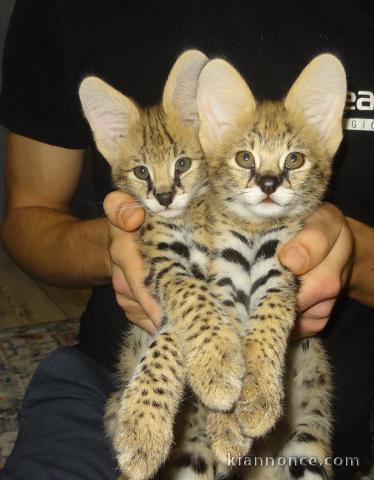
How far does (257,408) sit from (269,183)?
522 mm

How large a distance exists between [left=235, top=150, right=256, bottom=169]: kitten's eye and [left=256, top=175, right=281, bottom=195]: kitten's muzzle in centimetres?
11

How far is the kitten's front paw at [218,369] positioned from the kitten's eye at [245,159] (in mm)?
433

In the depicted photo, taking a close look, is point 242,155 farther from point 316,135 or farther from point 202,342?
point 202,342

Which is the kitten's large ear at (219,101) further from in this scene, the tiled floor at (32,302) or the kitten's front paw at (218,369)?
the tiled floor at (32,302)

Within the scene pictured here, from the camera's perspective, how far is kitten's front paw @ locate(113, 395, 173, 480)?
1.17m

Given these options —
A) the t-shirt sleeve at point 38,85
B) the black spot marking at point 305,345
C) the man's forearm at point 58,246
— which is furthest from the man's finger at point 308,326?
the t-shirt sleeve at point 38,85

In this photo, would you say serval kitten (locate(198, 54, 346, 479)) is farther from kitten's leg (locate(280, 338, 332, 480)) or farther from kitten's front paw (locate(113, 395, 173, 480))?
kitten's front paw (locate(113, 395, 173, 480))

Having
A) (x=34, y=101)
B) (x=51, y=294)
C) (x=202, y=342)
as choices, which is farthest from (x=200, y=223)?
(x=51, y=294)

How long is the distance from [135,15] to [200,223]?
0.75 meters

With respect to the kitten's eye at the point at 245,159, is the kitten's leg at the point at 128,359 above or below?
below

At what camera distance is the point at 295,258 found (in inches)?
54.1

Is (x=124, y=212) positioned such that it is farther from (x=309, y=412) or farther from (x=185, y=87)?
(x=309, y=412)

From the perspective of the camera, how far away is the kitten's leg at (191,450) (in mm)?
1416

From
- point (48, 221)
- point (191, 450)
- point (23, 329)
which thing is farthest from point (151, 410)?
point (23, 329)
